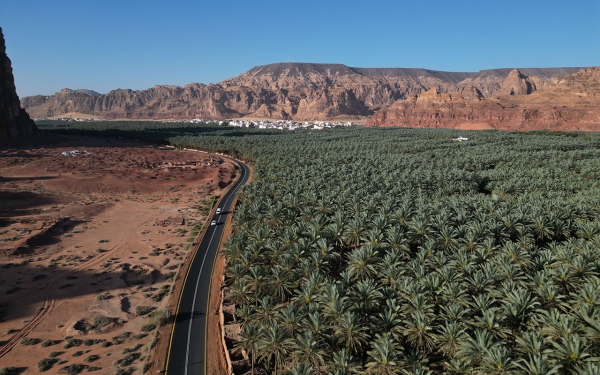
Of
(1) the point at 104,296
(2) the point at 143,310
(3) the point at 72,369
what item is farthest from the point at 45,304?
(3) the point at 72,369

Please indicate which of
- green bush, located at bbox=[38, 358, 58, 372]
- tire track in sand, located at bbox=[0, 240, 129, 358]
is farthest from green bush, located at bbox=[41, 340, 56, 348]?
green bush, located at bbox=[38, 358, 58, 372]

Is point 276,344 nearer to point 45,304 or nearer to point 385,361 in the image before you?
point 385,361

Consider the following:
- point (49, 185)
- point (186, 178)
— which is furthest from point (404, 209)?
point (49, 185)

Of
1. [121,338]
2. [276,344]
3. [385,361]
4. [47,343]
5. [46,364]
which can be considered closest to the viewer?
[385,361]

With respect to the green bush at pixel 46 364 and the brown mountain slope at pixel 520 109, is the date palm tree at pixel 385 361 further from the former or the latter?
the brown mountain slope at pixel 520 109

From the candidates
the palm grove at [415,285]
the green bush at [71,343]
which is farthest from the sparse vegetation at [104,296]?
the palm grove at [415,285]

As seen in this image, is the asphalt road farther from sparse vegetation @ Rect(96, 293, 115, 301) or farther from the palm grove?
sparse vegetation @ Rect(96, 293, 115, 301)
